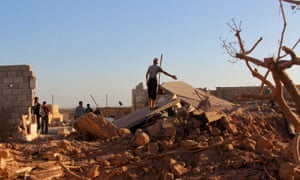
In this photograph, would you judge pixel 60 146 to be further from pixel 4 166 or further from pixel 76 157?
pixel 4 166

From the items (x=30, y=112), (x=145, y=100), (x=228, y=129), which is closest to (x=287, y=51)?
(x=228, y=129)

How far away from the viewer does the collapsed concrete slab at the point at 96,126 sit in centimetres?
752

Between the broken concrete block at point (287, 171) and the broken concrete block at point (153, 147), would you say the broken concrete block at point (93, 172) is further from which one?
the broken concrete block at point (287, 171)

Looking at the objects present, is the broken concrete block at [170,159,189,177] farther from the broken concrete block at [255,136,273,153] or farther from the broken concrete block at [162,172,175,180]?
the broken concrete block at [255,136,273,153]

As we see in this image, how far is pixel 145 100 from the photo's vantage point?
16672 millimetres

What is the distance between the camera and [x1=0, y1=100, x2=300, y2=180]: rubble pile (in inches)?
209

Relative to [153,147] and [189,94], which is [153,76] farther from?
[189,94]

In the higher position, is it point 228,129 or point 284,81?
point 284,81

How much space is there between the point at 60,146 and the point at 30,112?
3.93 meters

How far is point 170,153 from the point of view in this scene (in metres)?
5.85

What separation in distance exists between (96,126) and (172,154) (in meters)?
2.32

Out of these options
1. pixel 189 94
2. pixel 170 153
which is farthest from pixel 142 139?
pixel 189 94

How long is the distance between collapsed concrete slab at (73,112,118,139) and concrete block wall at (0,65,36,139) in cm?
292

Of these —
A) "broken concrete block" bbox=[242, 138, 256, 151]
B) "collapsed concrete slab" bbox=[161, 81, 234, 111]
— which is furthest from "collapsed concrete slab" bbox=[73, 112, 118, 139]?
"collapsed concrete slab" bbox=[161, 81, 234, 111]
